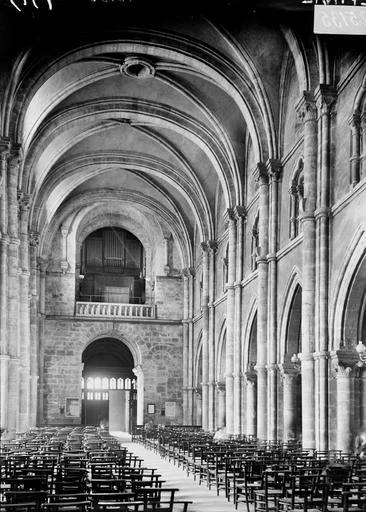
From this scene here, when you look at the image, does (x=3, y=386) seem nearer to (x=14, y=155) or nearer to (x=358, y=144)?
(x=14, y=155)

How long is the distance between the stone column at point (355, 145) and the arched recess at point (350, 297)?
73.4 inches

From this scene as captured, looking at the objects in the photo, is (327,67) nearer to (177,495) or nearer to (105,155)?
(177,495)

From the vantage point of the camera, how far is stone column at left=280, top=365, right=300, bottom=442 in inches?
1048

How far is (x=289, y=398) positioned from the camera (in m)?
26.8

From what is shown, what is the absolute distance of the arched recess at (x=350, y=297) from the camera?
20.4 meters

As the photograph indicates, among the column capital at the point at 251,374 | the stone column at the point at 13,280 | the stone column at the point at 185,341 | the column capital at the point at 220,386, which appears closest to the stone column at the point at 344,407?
the column capital at the point at 251,374

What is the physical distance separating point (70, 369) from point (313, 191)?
87.3 ft

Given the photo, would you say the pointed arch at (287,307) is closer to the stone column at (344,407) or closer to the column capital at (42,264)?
the stone column at (344,407)

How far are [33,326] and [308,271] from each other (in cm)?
2340

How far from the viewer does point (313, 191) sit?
76.6ft

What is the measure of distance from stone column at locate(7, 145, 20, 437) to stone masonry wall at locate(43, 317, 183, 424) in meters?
15.4

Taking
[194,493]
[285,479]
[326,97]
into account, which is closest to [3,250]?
[326,97]

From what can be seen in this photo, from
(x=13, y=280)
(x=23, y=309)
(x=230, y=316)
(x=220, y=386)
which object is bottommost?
(x=220, y=386)

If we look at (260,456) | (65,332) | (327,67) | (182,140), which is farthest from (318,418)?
(65,332)
